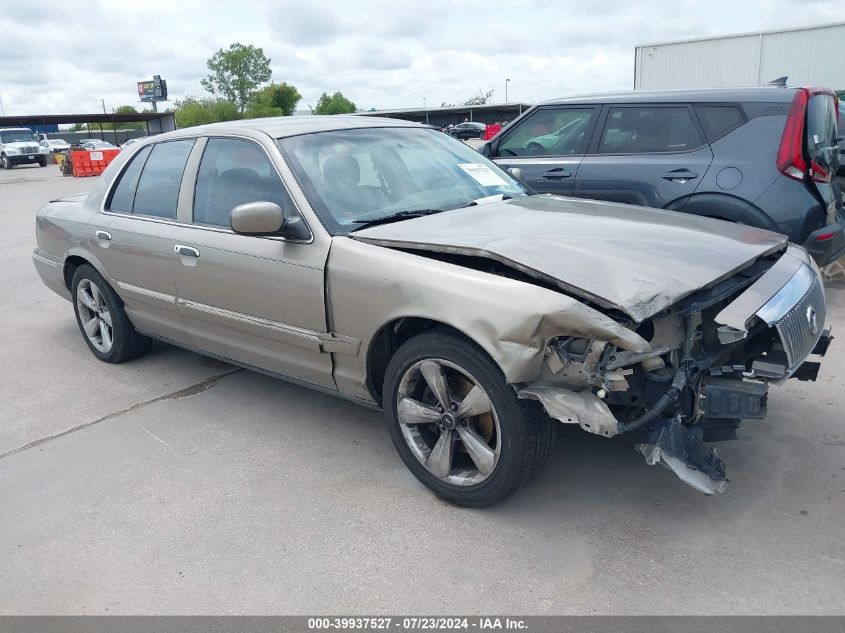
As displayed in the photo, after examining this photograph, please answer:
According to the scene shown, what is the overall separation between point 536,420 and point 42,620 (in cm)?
196

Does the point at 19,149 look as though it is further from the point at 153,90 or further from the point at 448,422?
the point at 153,90

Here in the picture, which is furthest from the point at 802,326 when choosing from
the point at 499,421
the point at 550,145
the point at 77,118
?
the point at 77,118

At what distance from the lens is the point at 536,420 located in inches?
107

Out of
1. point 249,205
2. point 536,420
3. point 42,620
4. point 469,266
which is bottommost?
point 42,620

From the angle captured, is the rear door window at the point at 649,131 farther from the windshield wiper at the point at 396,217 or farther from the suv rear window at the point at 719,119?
the windshield wiper at the point at 396,217

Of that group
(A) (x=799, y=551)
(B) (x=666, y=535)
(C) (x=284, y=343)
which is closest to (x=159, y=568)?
(C) (x=284, y=343)

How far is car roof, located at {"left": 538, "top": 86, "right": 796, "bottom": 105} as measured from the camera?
5.22 m

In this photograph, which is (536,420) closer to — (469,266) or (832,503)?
(469,266)

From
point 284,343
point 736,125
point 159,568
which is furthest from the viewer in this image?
point 736,125

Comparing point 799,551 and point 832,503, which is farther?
point 832,503

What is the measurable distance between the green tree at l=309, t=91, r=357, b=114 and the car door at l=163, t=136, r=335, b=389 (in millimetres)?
89878

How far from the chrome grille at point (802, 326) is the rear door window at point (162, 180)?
11.0 ft

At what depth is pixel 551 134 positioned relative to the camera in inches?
251

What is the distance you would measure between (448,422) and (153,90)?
104m
